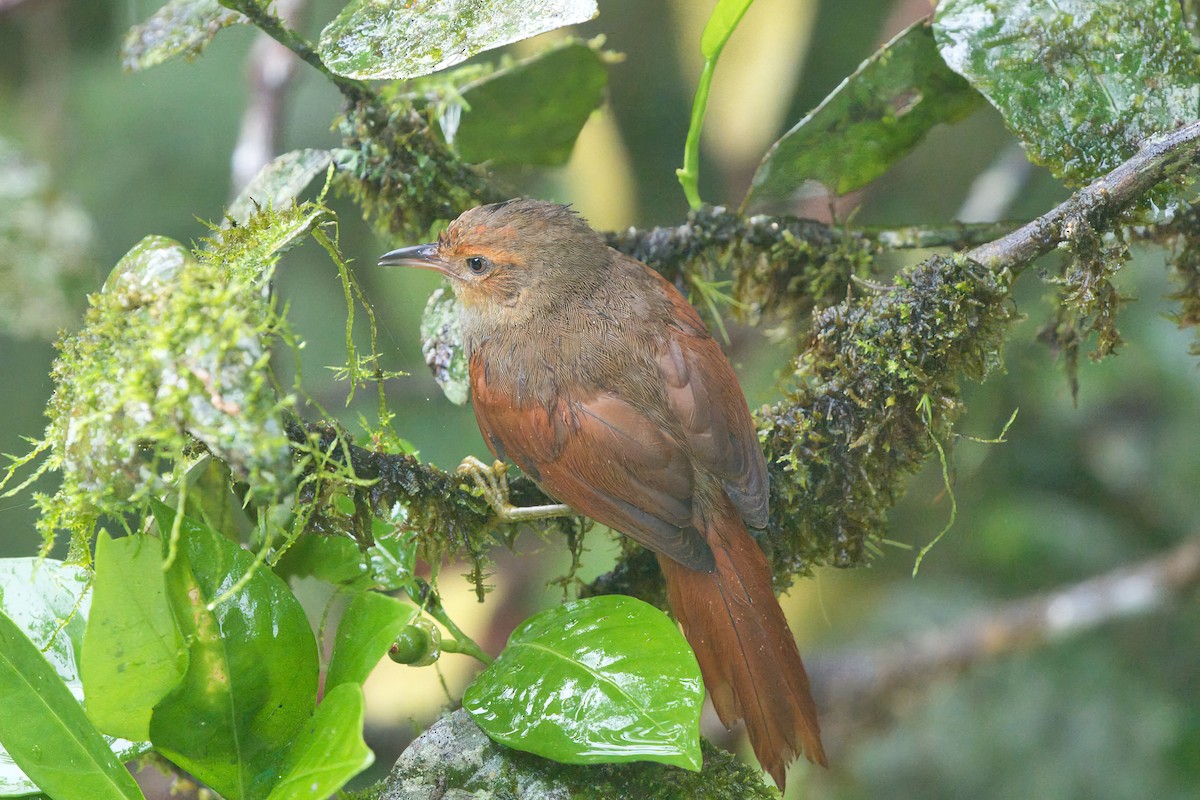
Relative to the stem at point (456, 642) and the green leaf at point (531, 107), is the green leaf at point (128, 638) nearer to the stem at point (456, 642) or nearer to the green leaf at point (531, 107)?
the stem at point (456, 642)

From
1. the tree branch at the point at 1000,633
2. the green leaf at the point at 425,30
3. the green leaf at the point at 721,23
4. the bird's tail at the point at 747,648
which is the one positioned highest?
the green leaf at the point at 425,30

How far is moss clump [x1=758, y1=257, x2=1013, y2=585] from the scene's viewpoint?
5.62 ft

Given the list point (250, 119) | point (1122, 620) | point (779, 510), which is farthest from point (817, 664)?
point (250, 119)

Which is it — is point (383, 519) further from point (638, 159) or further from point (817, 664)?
point (638, 159)

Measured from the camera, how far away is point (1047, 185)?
3428 mm

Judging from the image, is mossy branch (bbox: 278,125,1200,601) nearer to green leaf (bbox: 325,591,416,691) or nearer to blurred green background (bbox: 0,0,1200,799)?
green leaf (bbox: 325,591,416,691)

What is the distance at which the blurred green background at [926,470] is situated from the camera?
3078 mm

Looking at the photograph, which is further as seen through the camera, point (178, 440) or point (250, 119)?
point (250, 119)

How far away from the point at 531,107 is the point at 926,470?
1.94 metres

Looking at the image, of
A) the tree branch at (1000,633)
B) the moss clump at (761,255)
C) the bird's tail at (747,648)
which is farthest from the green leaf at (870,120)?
the tree branch at (1000,633)

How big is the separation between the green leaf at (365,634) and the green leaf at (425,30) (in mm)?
774

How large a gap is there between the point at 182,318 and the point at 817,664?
2.73 meters

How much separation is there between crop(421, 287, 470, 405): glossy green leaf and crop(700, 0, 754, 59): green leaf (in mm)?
734

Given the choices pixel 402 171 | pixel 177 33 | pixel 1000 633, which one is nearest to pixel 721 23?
pixel 402 171
